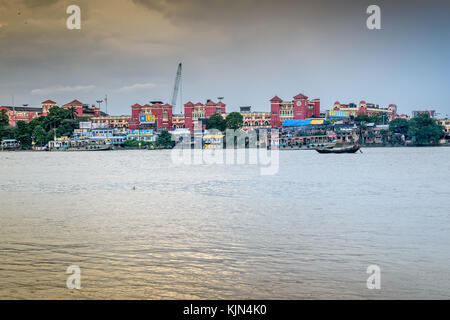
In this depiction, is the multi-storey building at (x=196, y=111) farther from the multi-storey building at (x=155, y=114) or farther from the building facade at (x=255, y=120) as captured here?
the building facade at (x=255, y=120)

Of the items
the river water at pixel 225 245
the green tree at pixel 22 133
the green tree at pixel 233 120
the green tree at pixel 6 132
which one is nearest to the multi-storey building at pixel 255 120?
the green tree at pixel 233 120

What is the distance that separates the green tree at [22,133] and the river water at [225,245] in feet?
347

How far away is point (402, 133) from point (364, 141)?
29.3 ft

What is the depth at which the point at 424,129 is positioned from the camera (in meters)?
114

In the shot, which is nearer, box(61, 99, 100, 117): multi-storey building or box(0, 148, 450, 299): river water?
box(0, 148, 450, 299): river water

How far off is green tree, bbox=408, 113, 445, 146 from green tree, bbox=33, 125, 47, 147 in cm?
8444

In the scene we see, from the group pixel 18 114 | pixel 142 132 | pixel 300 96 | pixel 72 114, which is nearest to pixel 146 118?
pixel 142 132

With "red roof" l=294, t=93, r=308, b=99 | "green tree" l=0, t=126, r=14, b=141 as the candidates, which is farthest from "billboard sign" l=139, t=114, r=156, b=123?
"red roof" l=294, t=93, r=308, b=99

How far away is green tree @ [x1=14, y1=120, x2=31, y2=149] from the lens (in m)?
122

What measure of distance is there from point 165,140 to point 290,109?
35.6m
